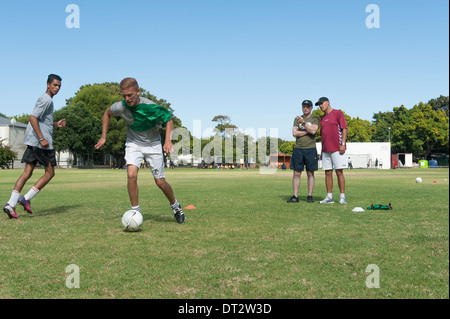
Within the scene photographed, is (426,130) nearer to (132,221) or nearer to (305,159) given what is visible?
(305,159)

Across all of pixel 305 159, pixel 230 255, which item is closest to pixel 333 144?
pixel 305 159

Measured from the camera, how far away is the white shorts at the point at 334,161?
28.2ft

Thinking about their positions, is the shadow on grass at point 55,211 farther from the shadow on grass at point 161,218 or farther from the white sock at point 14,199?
the shadow on grass at point 161,218

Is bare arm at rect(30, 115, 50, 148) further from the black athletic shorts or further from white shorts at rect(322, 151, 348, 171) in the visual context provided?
white shorts at rect(322, 151, 348, 171)

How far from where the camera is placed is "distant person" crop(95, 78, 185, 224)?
5.60 metres

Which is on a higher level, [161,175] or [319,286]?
[161,175]

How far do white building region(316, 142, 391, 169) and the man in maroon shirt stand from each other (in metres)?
57.6

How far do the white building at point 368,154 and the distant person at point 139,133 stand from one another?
6123 cm

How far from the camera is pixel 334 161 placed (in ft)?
28.6

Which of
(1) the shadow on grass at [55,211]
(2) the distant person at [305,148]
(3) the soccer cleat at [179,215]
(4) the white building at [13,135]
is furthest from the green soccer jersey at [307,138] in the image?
(4) the white building at [13,135]

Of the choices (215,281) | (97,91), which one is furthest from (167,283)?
(97,91)
